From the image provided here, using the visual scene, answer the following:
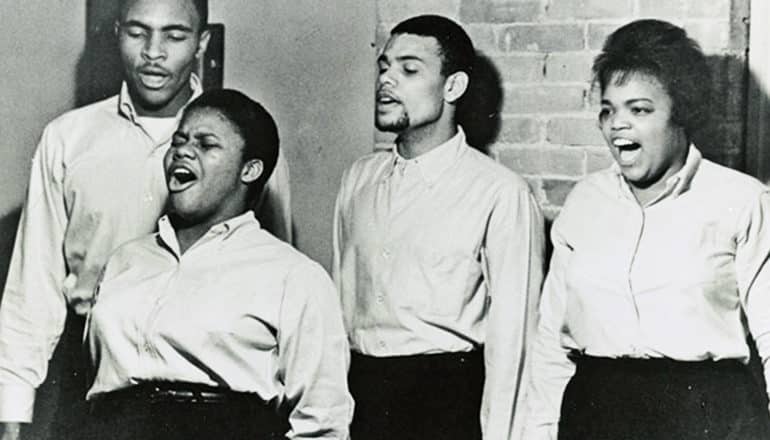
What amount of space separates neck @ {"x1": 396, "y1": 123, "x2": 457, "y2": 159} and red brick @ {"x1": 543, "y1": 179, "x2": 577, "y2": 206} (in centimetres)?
25

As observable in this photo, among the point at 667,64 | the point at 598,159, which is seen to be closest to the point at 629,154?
the point at 667,64

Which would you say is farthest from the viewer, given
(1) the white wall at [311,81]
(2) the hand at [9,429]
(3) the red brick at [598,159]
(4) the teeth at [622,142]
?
(1) the white wall at [311,81]

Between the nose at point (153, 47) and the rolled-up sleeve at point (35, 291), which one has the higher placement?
the nose at point (153, 47)

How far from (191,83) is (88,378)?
616mm

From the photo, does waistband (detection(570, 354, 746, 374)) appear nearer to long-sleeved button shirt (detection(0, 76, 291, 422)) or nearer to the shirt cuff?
long-sleeved button shirt (detection(0, 76, 291, 422))

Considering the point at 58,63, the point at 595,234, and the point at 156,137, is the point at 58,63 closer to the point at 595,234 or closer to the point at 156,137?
the point at 156,137

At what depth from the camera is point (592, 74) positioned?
2248 mm

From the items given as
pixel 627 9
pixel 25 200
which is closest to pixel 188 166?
pixel 25 200

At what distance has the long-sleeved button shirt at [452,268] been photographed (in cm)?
208

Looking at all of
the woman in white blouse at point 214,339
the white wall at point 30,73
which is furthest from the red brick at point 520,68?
the white wall at point 30,73

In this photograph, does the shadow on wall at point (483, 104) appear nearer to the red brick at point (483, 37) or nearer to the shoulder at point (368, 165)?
the red brick at point (483, 37)

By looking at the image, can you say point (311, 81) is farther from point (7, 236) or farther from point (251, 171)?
point (7, 236)

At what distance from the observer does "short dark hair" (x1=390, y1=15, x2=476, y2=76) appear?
2.22 meters

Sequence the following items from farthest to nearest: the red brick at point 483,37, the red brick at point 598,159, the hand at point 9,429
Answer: the red brick at point 483,37 < the red brick at point 598,159 < the hand at point 9,429
